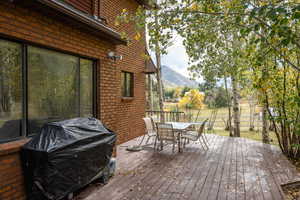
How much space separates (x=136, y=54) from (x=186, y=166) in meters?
4.62

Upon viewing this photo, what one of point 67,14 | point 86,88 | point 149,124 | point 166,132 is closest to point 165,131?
point 166,132

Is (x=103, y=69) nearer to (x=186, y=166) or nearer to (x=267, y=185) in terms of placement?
(x=186, y=166)

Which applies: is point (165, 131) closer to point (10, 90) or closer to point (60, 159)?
point (60, 159)

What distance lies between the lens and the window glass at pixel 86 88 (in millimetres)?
3988

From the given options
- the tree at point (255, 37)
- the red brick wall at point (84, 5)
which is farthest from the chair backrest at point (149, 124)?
the red brick wall at point (84, 5)

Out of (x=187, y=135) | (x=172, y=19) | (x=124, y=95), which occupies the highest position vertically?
(x=172, y=19)

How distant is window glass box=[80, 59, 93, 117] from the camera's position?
13.1 ft

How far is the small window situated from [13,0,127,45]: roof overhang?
98.4 inches

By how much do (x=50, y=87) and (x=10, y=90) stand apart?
660mm

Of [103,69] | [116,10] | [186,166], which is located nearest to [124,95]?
[103,69]

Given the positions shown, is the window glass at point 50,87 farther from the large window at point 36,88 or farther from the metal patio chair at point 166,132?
the metal patio chair at point 166,132

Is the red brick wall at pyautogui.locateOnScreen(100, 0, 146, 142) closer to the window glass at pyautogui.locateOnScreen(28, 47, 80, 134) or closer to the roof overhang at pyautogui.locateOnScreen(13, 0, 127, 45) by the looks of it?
the roof overhang at pyautogui.locateOnScreen(13, 0, 127, 45)

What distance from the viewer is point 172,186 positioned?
3.26 meters

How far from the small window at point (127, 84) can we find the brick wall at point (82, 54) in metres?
0.20
